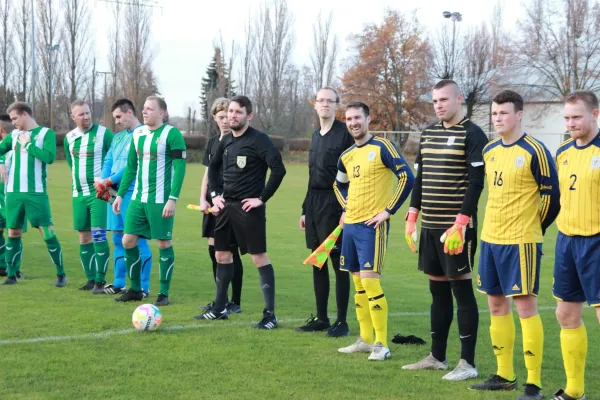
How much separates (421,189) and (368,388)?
1.69 metres

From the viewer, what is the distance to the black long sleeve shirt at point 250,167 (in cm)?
786

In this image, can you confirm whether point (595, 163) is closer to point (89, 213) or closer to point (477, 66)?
point (89, 213)

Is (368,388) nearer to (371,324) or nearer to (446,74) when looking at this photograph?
(371,324)

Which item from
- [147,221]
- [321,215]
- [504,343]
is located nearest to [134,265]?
[147,221]

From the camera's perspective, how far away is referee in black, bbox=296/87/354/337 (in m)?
7.48

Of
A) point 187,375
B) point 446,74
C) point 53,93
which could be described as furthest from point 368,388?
point 53,93

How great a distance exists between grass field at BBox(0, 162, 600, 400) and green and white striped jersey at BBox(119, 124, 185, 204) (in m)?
1.30

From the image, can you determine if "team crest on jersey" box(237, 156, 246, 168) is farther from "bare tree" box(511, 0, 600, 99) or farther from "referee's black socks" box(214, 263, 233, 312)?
"bare tree" box(511, 0, 600, 99)

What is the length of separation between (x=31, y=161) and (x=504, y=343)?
23.0 ft

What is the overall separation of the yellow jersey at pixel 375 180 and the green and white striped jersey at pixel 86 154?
168 inches

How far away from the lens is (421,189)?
626 centimetres

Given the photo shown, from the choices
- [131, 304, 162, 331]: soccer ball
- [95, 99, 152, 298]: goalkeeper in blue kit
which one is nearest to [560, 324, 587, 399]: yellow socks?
[131, 304, 162, 331]: soccer ball

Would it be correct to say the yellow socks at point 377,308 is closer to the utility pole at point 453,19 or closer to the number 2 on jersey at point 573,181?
the number 2 on jersey at point 573,181

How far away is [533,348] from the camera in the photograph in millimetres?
5391
